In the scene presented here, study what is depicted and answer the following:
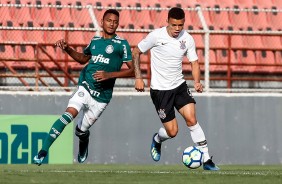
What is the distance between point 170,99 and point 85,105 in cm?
117

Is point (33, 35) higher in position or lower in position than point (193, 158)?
higher

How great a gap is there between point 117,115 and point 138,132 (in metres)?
0.47

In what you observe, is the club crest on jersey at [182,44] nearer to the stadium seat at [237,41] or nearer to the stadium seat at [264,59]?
the stadium seat at [264,59]

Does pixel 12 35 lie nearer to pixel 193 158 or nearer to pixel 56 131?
pixel 56 131

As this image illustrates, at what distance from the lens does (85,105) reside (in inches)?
508

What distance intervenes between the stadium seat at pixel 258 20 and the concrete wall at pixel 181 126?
4910mm

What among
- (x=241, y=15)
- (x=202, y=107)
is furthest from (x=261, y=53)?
(x=202, y=107)

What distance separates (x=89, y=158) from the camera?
16.8m

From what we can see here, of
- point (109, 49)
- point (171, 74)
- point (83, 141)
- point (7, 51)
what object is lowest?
point (83, 141)

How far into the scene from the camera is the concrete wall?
1652 cm

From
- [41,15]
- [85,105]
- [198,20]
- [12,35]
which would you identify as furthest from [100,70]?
[198,20]

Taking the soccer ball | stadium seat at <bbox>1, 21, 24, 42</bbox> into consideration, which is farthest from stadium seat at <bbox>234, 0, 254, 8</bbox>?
the soccer ball

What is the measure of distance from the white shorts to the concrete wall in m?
3.33

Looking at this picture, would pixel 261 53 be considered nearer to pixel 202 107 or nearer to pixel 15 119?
pixel 202 107
